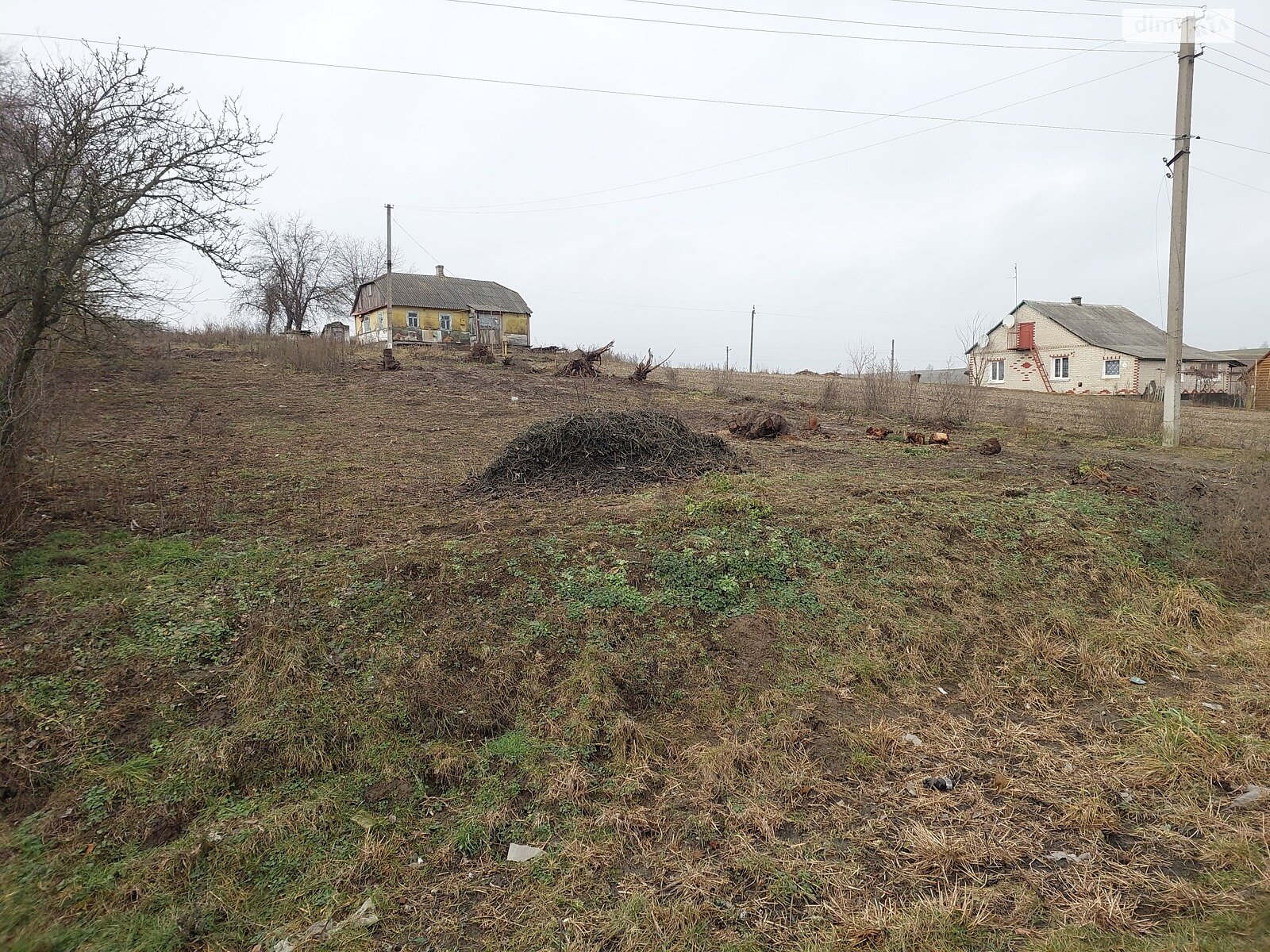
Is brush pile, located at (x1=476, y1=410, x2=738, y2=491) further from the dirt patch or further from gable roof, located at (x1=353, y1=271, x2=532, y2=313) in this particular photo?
gable roof, located at (x1=353, y1=271, x2=532, y2=313)

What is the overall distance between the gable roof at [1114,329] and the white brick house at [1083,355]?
1.5 inches

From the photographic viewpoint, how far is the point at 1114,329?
3438 centimetres

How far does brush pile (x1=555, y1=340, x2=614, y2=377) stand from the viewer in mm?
23219

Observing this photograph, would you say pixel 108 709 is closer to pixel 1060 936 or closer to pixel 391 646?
pixel 391 646

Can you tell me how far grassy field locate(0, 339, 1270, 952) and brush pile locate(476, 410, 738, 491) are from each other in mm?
491

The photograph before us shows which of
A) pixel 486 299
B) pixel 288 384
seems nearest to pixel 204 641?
pixel 288 384

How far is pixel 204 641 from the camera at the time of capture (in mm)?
4105

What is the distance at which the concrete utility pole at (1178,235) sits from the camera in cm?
1158

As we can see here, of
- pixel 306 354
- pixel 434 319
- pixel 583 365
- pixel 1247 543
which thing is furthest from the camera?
pixel 434 319

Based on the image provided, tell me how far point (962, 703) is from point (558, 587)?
2.82 meters

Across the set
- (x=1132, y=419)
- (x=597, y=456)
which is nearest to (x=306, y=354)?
(x=597, y=456)

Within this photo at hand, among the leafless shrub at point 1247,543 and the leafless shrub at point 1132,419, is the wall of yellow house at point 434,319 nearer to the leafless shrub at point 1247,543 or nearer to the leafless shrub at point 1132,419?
the leafless shrub at point 1132,419

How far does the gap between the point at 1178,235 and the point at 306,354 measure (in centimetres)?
2184

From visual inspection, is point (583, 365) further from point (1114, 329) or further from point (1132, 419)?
point (1114, 329)
